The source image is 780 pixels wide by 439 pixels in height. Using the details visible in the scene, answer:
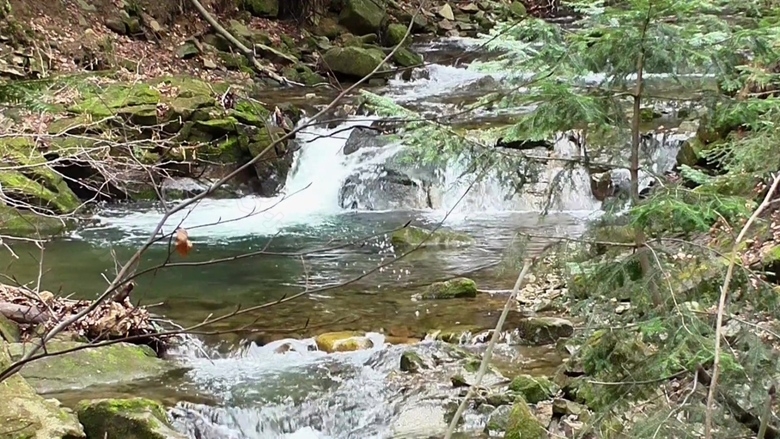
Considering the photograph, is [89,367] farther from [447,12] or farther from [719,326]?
[447,12]

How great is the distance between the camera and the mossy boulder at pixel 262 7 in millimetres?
18938

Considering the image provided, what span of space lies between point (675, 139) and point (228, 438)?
315 inches

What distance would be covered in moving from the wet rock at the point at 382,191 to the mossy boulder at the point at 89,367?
19.6 ft

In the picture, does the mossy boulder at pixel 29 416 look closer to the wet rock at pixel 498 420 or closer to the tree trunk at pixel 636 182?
the wet rock at pixel 498 420

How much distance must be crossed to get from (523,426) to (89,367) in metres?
3.24

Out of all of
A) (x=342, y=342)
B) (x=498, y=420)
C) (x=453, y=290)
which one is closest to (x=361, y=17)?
(x=453, y=290)

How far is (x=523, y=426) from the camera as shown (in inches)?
174

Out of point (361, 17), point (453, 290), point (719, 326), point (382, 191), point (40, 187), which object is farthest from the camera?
point (361, 17)

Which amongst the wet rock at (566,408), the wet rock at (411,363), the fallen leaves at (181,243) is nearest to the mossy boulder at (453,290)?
the wet rock at (411,363)

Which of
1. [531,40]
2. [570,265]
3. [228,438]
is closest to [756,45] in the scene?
[531,40]

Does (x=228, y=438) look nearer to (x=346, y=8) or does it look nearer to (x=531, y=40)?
(x=531, y=40)

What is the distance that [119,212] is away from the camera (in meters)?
11.0

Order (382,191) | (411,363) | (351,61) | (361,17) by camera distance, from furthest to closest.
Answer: (361,17) → (351,61) → (382,191) → (411,363)

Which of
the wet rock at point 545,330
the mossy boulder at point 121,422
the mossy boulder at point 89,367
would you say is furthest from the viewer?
the wet rock at point 545,330
